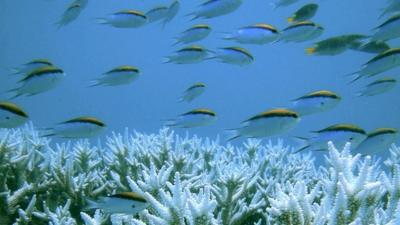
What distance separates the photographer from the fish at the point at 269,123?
4383 mm

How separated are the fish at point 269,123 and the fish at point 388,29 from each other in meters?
2.29

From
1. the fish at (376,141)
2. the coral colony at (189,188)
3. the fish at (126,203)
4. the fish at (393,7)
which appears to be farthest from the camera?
the fish at (393,7)

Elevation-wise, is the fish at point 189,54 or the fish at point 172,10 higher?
the fish at point 172,10

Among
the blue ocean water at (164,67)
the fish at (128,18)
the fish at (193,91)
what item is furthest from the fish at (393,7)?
the blue ocean water at (164,67)

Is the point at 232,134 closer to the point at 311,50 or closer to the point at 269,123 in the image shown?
the point at 269,123

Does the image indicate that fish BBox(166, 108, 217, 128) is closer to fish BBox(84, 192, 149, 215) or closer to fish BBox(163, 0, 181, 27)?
fish BBox(163, 0, 181, 27)

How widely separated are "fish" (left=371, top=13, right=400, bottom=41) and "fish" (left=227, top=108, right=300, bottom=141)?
2286 millimetres

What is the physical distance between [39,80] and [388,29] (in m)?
4.49

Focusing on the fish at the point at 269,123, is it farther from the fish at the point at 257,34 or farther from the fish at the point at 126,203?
the fish at the point at 257,34

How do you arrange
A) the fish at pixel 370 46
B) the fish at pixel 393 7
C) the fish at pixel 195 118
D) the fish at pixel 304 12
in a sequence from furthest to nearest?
the fish at pixel 304 12 → the fish at pixel 393 7 → the fish at pixel 370 46 → the fish at pixel 195 118

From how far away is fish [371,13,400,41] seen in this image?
5688 mm

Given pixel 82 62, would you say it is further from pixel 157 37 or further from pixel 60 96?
pixel 157 37

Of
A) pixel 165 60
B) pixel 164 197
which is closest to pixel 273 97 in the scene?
pixel 165 60

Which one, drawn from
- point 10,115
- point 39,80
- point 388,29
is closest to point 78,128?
point 10,115
